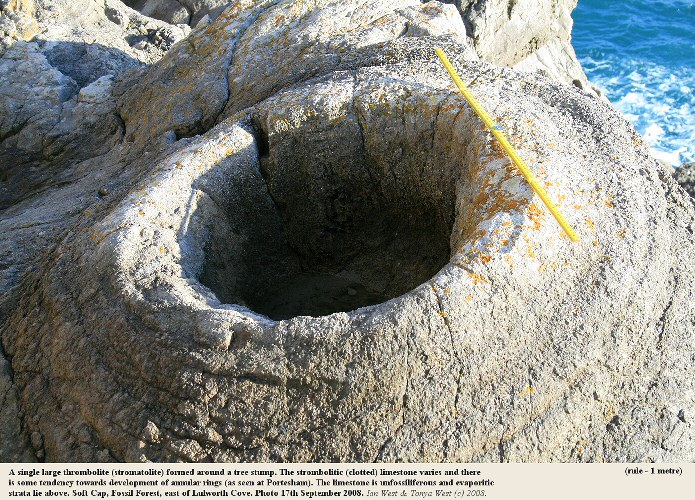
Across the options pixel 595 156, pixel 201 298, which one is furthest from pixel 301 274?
pixel 595 156

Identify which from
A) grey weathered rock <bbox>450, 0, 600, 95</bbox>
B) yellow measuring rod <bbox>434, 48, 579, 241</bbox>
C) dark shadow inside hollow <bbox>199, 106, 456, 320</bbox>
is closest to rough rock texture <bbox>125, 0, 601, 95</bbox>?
grey weathered rock <bbox>450, 0, 600, 95</bbox>

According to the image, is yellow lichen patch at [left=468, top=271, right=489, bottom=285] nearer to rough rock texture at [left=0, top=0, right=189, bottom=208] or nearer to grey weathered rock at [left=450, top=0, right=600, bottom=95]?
rough rock texture at [left=0, top=0, right=189, bottom=208]

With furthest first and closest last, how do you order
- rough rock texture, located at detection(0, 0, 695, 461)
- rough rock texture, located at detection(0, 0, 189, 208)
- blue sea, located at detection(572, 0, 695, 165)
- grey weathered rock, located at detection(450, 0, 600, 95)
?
blue sea, located at detection(572, 0, 695, 165), grey weathered rock, located at detection(450, 0, 600, 95), rough rock texture, located at detection(0, 0, 189, 208), rough rock texture, located at detection(0, 0, 695, 461)

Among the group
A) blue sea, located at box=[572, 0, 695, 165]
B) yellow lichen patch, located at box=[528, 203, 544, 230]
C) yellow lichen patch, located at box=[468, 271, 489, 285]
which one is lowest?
blue sea, located at box=[572, 0, 695, 165]

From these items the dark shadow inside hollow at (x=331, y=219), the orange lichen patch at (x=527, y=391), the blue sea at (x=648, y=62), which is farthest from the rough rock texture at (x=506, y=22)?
the orange lichen patch at (x=527, y=391)

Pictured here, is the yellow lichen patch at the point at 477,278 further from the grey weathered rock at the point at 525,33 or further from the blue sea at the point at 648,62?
the blue sea at the point at 648,62

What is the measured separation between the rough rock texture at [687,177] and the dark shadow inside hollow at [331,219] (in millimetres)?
4923

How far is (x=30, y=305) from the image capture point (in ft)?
16.2

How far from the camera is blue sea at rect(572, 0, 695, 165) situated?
16719 mm

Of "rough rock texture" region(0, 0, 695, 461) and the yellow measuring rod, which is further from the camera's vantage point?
the yellow measuring rod

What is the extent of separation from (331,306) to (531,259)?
207 centimetres

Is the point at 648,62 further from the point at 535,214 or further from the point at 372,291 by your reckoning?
the point at 535,214

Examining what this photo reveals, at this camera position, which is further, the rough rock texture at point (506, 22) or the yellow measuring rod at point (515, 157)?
the rough rock texture at point (506, 22)

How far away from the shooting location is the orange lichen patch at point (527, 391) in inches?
152
